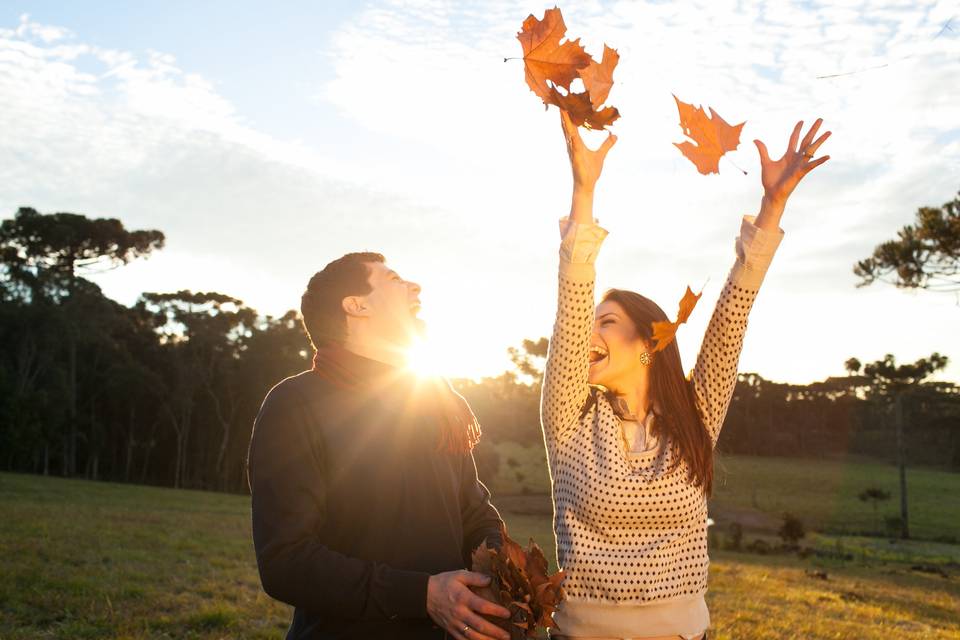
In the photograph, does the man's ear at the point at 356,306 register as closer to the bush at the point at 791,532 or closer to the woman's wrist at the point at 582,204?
the woman's wrist at the point at 582,204

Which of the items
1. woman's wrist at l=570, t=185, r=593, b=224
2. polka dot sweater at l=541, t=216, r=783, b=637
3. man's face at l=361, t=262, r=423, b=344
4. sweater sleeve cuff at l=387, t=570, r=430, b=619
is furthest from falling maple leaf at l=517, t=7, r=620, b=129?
sweater sleeve cuff at l=387, t=570, r=430, b=619

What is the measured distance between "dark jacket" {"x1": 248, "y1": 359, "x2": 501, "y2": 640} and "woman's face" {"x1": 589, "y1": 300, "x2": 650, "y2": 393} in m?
0.61

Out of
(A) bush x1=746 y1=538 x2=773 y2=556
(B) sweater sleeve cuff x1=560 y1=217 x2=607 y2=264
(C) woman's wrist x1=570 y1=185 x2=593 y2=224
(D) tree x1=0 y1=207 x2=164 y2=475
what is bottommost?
(A) bush x1=746 y1=538 x2=773 y2=556

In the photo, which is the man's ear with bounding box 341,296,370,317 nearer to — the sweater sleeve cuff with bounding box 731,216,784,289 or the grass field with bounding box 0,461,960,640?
the sweater sleeve cuff with bounding box 731,216,784,289

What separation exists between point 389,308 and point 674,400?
998 mm

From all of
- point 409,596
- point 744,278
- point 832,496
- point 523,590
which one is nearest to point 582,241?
point 744,278

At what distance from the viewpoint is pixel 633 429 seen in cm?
282

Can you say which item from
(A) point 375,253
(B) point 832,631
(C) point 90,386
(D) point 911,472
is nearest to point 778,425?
(D) point 911,472

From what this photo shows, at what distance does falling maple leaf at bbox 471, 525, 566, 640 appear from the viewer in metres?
2.39

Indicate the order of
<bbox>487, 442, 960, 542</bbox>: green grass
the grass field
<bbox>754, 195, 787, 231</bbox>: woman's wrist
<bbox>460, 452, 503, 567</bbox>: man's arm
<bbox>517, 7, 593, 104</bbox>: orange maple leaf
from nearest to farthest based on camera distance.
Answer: <bbox>517, 7, 593, 104</bbox>: orange maple leaf
<bbox>754, 195, 787, 231</bbox>: woman's wrist
<bbox>460, 452, 503, 567</bbox>: man's arm
the grass field
<bbox>487, 442, 960, 542</bbox>: green grass

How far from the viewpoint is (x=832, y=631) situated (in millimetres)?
9648

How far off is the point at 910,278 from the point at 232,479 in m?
40.0

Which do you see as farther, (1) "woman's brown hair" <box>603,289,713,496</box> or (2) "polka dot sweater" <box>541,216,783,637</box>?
(1) "woman's brown hair" <box>603,289,713,496</box>

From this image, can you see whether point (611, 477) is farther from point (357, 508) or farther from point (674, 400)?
point (357, 508)
